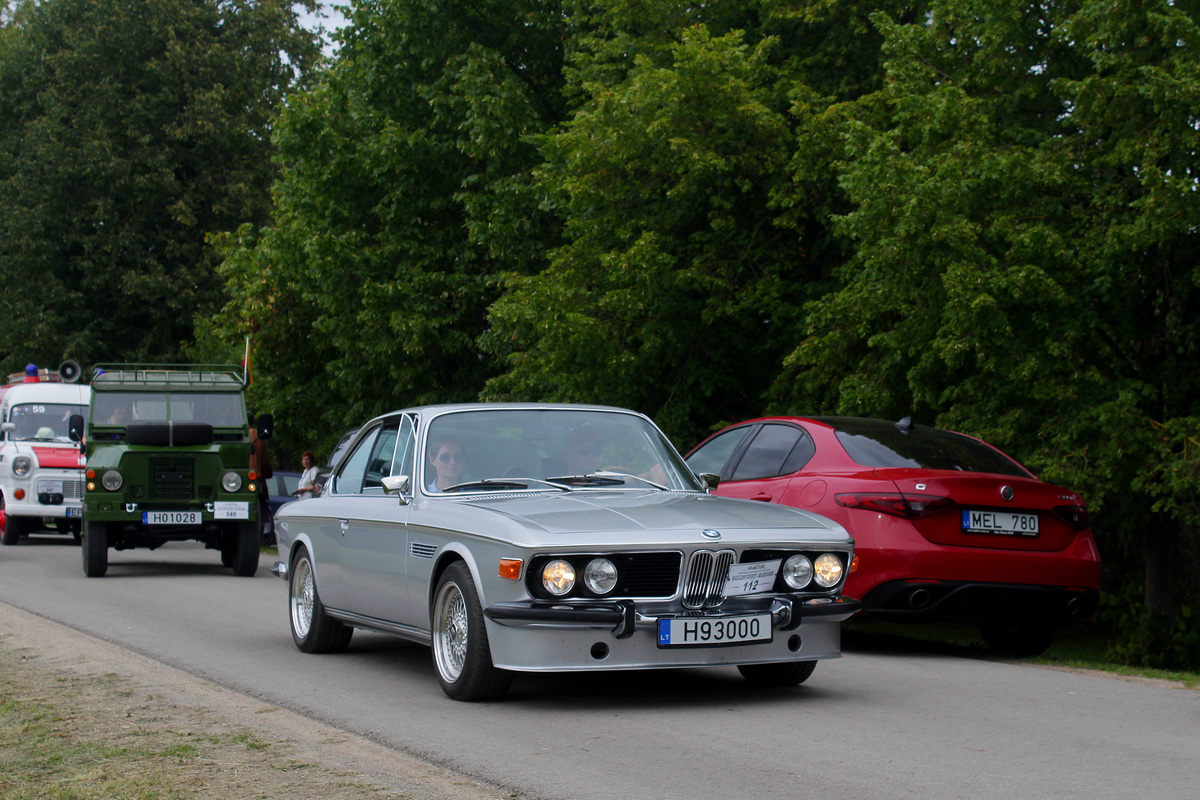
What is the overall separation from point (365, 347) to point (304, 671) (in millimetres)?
16912

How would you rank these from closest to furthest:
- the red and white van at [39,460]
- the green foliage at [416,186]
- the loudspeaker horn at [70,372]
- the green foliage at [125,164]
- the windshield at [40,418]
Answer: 1. the red and white van at [39,460]
2. the windshield at [40,418]
3. the green foliage at [416,186]
4. the loudspeaker horn at [70,372]
5. the green foliage at [125,164]

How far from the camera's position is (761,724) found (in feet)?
21.5

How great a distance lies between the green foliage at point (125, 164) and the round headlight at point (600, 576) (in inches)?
1431

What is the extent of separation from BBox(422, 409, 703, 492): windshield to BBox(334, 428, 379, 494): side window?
3.38 ft

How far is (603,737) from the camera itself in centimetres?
622

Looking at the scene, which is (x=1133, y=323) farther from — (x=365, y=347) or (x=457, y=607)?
(x=365, y=347)

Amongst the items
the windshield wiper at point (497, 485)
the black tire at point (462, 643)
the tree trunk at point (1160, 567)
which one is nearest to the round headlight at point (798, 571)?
the windshield wiper at point (497, 485)

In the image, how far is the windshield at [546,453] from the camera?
7859mm

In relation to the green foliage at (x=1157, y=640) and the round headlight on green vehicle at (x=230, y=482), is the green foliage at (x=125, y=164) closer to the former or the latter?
the round headlight on green vehicle at (x=230, y=482)

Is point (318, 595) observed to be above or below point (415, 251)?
below

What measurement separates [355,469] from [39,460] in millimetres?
15159

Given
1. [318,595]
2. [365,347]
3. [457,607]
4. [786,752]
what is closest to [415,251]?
[365,347]

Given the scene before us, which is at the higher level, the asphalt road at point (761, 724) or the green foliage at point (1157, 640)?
the asphalt road at point (761, 724)

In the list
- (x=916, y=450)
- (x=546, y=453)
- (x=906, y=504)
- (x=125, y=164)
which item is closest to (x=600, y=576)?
(x=546, y=453)
